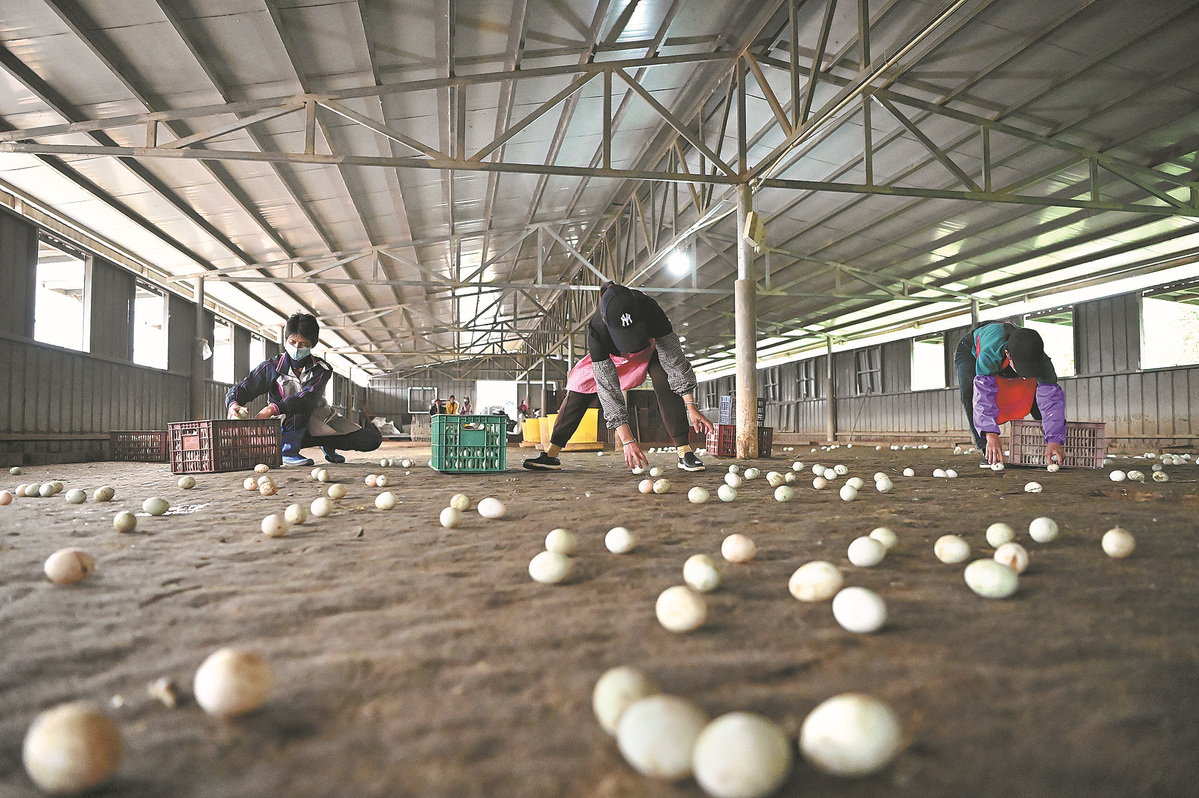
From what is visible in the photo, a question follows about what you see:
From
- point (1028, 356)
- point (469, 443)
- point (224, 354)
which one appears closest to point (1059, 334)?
point (1028, 356)

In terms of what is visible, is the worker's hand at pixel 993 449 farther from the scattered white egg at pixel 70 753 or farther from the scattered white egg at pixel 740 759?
the scattered white egg at pixel 70 753

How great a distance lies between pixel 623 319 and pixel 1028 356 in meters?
3.41

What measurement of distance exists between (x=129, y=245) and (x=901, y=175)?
12.9 metres

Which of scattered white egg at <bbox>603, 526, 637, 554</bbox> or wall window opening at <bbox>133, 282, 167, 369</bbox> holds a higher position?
wall window opening at <bbox>133, 282, 167, 369</bbox>

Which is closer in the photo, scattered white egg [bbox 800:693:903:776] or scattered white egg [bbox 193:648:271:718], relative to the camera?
scattered white egg [bbox 800:693:903:776]

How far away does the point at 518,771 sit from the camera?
29.6 inches

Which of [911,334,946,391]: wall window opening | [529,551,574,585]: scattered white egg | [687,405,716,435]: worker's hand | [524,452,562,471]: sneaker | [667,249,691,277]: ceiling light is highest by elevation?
[667,249,691,277]: ceiling light

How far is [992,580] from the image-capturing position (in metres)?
1.47

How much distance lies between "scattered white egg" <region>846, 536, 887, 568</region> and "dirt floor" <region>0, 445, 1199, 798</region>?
0.25 feet

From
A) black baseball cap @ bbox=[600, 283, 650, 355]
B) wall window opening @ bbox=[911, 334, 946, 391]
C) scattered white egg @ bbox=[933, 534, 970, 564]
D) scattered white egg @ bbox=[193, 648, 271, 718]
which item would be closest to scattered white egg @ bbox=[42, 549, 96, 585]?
scattered white egg @ bbox=[193, 648, 271, 718]

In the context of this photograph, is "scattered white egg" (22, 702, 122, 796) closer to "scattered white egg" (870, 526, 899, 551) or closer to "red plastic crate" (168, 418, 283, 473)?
"scattered white egg" (870, 526, 899, 551)

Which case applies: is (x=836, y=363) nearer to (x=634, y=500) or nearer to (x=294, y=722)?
(x=634, y=500)

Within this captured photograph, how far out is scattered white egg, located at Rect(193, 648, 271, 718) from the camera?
887 mm

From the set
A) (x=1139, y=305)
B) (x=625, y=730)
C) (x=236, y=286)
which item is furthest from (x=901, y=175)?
(x=236, y=286)
